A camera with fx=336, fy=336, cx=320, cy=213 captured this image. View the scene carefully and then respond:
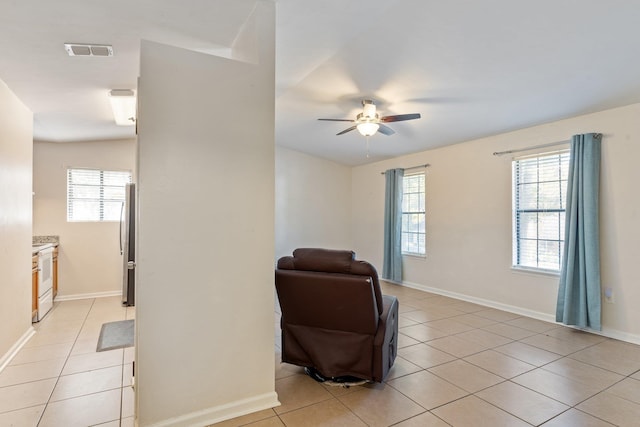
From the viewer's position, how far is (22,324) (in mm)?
3418

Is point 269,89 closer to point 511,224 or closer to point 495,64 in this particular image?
point 495,64

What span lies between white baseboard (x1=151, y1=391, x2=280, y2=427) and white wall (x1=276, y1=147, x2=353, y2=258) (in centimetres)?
Result: 470

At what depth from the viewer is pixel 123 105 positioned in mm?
3570

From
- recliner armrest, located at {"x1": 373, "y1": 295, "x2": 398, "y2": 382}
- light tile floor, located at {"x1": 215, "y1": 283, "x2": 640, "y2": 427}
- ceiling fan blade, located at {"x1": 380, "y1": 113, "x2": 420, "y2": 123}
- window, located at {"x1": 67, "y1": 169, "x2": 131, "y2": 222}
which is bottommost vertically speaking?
light tile floor, located at {"x1": 215, "y1": 283, "x2": 640, "y2": 427}

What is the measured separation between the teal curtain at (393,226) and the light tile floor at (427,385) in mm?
2583

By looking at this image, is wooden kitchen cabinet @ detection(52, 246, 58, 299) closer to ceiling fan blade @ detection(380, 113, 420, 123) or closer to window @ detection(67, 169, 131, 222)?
window @ detection(67, 169, 131, 222)

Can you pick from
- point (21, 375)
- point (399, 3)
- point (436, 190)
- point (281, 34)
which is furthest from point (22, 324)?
point (436, 190)

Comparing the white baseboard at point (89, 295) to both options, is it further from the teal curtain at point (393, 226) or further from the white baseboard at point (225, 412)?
the teal curtain at point (393, 226)

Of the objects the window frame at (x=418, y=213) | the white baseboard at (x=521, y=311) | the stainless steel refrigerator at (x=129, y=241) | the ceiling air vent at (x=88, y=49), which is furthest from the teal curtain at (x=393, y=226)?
the ceiling air vent at (x=88, y=49)

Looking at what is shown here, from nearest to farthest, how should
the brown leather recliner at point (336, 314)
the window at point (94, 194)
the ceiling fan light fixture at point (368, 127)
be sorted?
the brown leather recliner at point (336, 314), the ceiling fan light fixture at point (368, 127), the window at point (94, 194)

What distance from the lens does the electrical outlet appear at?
367 centimetres

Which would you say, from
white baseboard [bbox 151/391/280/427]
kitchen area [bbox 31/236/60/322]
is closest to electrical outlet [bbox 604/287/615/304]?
white baseboard [bbox 151/391/280/427]

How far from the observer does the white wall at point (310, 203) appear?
707 centimetres

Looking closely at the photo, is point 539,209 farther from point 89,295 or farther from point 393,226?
point 89,295
